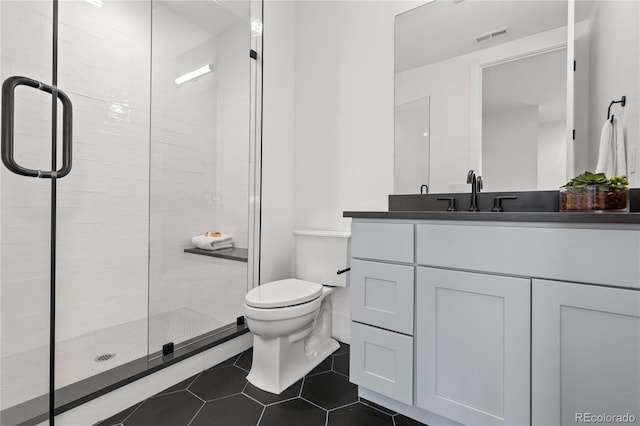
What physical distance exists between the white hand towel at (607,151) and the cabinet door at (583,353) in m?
0.62

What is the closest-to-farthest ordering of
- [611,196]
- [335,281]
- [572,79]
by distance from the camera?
[611,196] < [572,79] < [335,281]

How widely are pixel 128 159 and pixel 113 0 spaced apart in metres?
1.01

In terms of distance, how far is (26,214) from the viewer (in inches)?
56.5

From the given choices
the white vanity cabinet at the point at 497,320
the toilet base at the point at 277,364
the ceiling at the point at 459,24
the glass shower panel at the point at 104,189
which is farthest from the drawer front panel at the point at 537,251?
the glass shower panel at the point at 104,189

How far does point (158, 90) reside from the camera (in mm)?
1871

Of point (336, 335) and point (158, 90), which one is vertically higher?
point (158, 90)

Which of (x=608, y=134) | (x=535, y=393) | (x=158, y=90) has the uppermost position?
(x=158, y=90)

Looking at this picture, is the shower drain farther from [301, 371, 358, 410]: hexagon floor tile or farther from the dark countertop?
the dark countertop

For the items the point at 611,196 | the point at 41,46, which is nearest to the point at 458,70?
the point at 611,196

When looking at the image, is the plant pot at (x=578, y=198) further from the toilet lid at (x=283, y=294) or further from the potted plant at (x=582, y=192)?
the toilet lid at (x=283, y=294)

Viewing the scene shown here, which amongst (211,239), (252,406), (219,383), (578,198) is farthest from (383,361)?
(211,239)

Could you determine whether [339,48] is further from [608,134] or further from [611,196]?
[611,196]

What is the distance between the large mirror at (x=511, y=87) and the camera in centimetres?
127

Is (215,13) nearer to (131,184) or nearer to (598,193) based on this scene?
(131,184)
